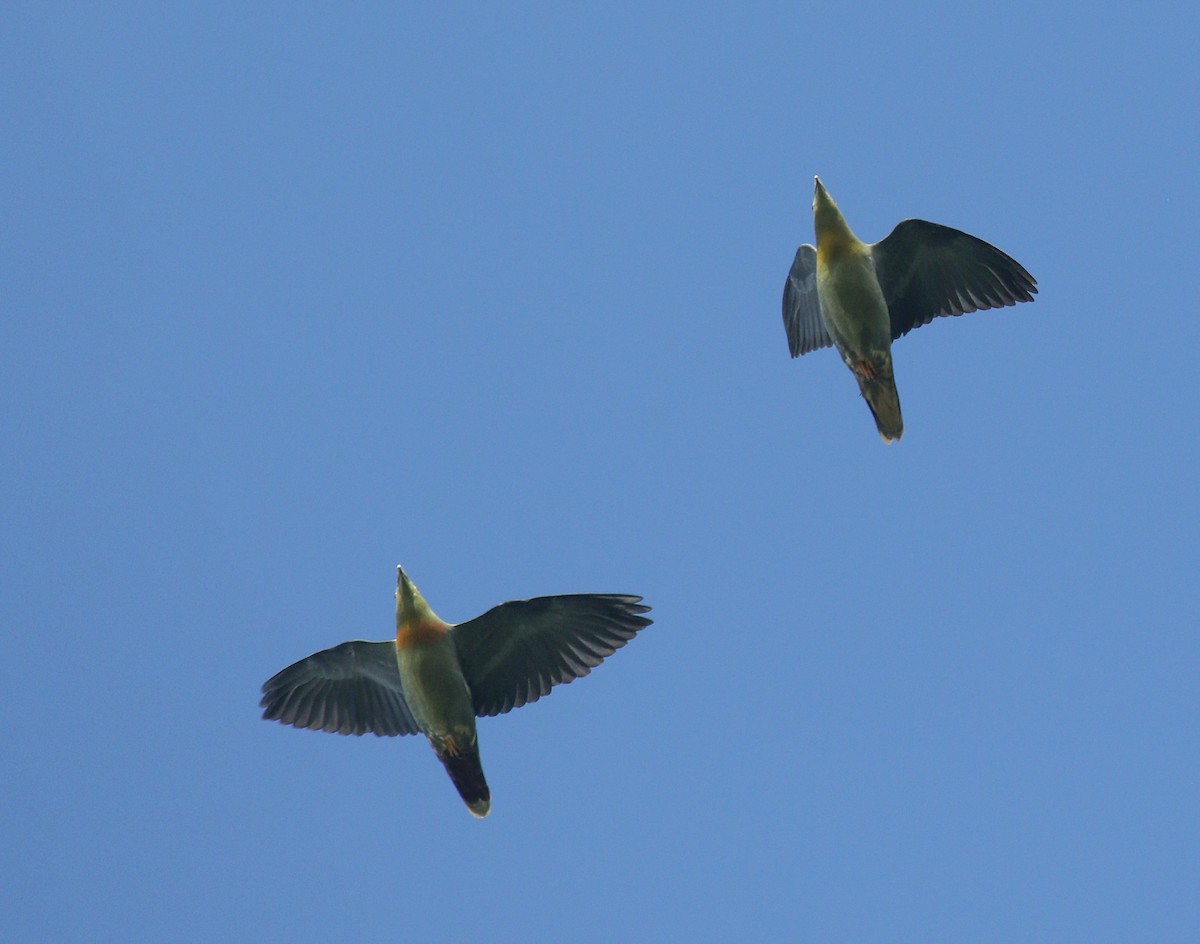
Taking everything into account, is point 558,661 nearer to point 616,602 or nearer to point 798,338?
point 616,602

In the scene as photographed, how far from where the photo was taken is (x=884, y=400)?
52.5 ft

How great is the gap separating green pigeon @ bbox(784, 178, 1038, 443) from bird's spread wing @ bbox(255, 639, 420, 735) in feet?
19.9

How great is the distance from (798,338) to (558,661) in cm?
558

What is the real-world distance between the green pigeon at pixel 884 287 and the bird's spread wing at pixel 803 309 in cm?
1

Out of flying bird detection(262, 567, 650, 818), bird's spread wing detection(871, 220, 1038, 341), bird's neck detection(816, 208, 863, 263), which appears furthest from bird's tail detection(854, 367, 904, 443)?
flying bird detection(262, 567, 650, 818)

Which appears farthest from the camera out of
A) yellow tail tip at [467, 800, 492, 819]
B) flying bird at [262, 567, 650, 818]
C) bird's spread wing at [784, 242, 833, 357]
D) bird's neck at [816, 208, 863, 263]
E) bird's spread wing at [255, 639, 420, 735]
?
bird's spread wing at [784, 242, 833, 357]

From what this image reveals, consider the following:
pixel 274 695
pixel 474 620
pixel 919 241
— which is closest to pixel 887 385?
pixel 919 241

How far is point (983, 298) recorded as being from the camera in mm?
16969

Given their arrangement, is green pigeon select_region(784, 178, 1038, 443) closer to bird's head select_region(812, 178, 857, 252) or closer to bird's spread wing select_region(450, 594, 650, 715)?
bird's head select_region(812, 178, 857, 252)

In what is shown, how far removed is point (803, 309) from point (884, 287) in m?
1.46

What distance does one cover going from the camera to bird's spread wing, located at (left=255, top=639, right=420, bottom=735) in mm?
15422

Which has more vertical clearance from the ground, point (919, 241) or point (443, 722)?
point (919, 241)

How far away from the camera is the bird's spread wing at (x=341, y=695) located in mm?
15422

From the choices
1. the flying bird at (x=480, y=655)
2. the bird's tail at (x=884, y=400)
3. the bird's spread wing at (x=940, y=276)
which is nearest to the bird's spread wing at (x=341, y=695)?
the flying bird at (x=480, y=655)
